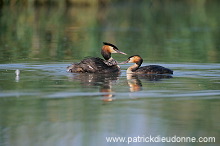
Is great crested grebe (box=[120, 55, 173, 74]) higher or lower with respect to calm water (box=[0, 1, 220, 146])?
higher

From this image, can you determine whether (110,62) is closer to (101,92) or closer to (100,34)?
(101,92)

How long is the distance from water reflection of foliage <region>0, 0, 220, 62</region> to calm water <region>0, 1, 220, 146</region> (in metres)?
0.04

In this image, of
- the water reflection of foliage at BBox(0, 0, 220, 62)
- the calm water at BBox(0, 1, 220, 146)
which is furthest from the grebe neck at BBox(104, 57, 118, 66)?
the water reflection of foliage at BBox(0, 0, 220, 62)

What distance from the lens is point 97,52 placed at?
57.9 feet

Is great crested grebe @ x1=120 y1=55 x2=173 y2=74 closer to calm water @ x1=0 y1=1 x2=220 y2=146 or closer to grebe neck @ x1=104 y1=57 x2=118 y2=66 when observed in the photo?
calm water @ x1=0 y1=1 x2=220 y2=146

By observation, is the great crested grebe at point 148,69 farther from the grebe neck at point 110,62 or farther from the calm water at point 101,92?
the grebe neck at point 110,62

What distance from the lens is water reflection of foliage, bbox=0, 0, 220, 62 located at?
669 inches

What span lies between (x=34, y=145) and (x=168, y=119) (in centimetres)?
198

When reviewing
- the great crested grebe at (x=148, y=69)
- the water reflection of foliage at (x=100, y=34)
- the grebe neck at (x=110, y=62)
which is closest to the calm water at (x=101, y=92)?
the water reflection of foliage at (x=100, y=34)

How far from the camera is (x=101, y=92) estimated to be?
10.1m

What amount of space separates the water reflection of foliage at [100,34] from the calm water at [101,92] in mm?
36

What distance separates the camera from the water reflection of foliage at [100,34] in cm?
1700

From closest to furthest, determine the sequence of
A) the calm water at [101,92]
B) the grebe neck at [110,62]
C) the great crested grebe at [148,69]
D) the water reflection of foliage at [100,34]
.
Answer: the calm water at [101,92] < the great crested grebe at [148,69] < the grebe neck at [110,62] < the water reflection of foliage at [100,34]

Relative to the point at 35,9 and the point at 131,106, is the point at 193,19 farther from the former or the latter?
the point at 131,106
